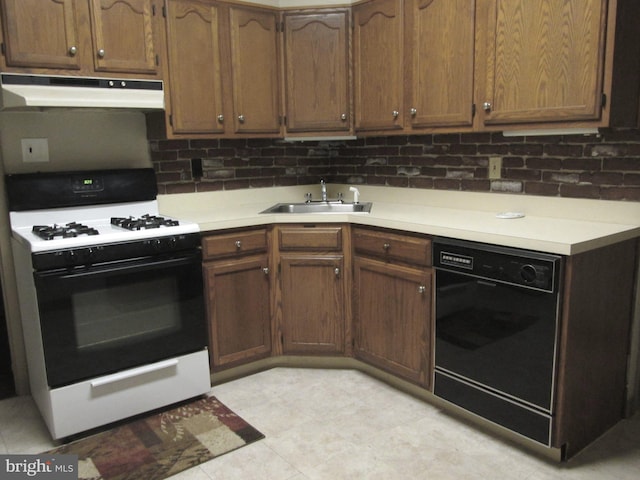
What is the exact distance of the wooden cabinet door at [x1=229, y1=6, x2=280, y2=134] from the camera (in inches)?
115

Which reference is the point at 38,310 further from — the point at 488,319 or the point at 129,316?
the point at 488,319

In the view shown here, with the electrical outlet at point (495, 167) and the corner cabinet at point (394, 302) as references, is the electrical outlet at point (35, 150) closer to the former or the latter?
the corner cabinet at point (394, 302)

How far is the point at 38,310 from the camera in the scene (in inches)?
85.4

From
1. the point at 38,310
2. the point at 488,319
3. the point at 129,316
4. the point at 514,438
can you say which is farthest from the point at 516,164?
the point at 38,310

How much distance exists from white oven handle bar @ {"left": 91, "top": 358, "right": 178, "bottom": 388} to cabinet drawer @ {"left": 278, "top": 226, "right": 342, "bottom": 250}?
837 mm

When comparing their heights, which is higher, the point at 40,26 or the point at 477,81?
the point at 40,26

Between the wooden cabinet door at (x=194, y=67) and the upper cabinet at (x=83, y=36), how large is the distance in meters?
0.09

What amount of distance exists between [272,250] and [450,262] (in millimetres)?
1017

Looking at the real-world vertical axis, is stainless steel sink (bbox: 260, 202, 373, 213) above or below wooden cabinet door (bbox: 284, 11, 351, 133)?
below

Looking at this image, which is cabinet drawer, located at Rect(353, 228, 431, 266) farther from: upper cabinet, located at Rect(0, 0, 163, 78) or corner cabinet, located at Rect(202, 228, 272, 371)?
upper cabinet, located at Rect(0, 0, 163, 78)

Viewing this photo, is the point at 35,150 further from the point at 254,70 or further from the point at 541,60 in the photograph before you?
the point at 541,60

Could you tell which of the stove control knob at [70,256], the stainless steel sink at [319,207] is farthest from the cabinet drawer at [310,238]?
the stove control knob at [70,256]

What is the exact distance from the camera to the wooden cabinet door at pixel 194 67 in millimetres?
2699

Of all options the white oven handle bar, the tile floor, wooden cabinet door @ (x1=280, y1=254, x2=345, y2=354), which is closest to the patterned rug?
the tile floor
